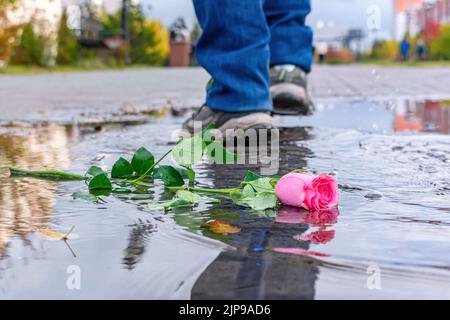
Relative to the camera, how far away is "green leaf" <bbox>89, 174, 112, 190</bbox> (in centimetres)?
167

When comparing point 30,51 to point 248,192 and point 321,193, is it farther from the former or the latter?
point 321,193

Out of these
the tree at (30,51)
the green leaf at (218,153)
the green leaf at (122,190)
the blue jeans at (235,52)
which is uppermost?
the tree at (30,51)

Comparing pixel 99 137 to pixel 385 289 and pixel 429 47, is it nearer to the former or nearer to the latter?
pixel 385 289

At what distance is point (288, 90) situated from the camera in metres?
3.43

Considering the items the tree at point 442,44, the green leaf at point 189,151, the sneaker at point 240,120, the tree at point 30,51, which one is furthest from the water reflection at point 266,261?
the tree at point 442,44

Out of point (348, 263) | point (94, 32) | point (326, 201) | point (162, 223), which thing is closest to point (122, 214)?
point (162, 223)

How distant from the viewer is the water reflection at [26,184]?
53.0 inches

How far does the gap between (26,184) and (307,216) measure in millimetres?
717

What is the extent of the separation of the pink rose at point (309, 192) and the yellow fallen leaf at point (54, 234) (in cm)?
42

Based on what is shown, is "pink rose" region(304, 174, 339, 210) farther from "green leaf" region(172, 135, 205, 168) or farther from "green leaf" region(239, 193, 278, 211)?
"green leaf" region(172, 135, 205, 168)

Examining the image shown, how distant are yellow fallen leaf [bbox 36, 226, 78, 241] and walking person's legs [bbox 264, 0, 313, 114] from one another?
224 centimetres

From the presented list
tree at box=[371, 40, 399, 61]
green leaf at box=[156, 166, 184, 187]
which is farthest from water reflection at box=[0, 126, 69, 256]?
tree at box=[371, 40, 399, 61]

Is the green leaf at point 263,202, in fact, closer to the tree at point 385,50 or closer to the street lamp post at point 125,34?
the street lamp post at point 125,34

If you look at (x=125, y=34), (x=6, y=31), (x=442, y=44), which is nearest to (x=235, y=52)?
(x=6, y=31)
